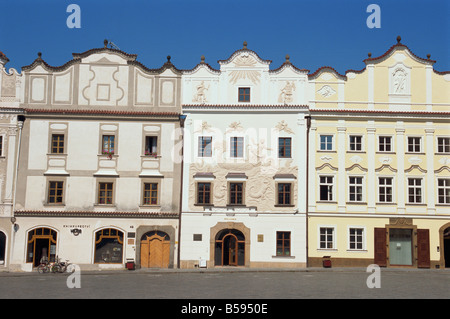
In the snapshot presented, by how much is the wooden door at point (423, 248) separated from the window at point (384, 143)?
6.24 metres

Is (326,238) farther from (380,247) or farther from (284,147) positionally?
(284,147)

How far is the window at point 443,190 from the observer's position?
4019cm

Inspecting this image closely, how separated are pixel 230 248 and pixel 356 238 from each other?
29.7 feet

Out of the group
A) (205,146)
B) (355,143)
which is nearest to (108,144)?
(205,146)

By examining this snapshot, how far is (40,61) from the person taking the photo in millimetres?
41562

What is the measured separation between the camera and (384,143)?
134 feet

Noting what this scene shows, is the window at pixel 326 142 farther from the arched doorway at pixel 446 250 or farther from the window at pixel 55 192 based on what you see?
the window at pixel 55 192

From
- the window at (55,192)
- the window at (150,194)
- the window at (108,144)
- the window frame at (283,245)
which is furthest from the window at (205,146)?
the window at (55,192)

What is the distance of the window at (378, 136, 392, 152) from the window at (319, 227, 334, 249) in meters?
6.94

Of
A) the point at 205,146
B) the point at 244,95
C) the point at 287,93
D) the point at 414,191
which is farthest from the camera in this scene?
the point at 244,95
